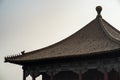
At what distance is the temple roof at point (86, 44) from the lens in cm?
2200

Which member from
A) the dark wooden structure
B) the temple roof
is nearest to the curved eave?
the dark wooden structure

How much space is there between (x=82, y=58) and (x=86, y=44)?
1.55 meters

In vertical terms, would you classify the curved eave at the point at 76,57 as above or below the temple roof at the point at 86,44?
below

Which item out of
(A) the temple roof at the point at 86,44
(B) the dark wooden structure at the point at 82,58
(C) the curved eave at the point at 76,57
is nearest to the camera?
(C) the curved eave at the point at 76,57

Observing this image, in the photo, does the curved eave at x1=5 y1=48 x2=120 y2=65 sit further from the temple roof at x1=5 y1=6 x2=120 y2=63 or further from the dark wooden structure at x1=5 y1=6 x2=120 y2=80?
the temple roof at x1=5 y1=6 x2=120 y2=63

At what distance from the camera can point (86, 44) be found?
2406 centimetres

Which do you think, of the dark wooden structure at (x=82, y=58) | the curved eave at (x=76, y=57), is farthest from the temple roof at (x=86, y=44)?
the curved eave at (x=76, y=57)

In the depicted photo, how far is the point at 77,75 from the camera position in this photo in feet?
81.7

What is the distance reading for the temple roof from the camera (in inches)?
866

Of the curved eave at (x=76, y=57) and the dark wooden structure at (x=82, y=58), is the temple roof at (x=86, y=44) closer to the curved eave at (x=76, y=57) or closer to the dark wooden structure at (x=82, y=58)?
the dark wooden structure at (x=82, y=58)

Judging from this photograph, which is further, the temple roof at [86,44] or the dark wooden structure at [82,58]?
the temple roof at [86,44]

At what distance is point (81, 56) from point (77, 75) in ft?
10.2

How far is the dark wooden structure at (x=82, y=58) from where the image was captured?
21641 millimetres

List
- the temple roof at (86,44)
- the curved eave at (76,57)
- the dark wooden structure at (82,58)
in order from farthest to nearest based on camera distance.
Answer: the temple roof at (86,44) < the dark wooden structure at (82,58) < the curved eave at (76,57)
